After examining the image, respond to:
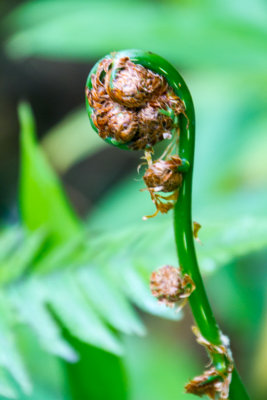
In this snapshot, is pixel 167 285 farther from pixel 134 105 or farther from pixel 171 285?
pixel 134 105

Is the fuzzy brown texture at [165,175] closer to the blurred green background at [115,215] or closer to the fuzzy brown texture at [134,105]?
the fuzzy brown texture at [134,105]

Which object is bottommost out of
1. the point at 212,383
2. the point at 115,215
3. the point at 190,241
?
the point at 115,215

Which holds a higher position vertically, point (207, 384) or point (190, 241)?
point (190, 241)

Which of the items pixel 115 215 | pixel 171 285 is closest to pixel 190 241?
pixel 171 285

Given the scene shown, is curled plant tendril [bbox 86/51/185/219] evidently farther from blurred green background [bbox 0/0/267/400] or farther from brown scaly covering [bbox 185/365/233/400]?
blurred green background [bbox 0/0/267/400]

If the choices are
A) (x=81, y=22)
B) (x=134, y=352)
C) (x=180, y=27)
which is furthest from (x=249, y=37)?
(x=134, y=352)

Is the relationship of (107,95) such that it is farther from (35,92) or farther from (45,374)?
(35,92)

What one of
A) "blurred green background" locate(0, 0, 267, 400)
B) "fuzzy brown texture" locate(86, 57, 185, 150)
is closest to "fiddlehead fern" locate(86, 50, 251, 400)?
"fuzzy brown texture" locate(86, 57, 185, 150)
